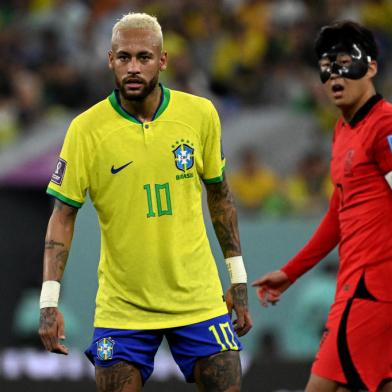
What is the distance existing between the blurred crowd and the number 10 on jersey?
20.9 feet

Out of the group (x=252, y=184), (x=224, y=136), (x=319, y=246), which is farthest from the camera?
(x=224, y=136)

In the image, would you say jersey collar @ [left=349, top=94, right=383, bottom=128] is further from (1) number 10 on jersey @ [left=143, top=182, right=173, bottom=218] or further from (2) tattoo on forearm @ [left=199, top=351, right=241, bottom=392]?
(2) tattoo on forearm @ [left=199, top=351, right=241, bottom=392]

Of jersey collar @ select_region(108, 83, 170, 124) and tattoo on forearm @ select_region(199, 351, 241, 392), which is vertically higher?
jersey collar @ select_region(108, 83, 170, 124)

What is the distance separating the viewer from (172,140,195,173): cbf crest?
6363 millimetres

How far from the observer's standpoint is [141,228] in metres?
6.32

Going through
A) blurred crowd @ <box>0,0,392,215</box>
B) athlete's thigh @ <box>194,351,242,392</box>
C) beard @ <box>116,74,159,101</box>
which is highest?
blurred crowd @ <box>0,0,392,215</box>

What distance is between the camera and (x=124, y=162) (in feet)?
20.7

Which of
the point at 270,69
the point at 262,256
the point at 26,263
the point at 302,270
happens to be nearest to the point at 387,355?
the point at 302,270

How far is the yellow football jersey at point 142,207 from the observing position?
249 inches

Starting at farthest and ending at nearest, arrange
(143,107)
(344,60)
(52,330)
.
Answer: (344,60) → (143,107) → (52,330)

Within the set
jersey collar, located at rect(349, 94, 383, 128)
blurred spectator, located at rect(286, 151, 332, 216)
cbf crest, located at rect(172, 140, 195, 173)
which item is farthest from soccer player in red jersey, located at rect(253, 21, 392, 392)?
blurred spectator, located at rect(286, 151, 332, 216)

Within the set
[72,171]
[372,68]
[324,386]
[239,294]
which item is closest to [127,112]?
[72,171]

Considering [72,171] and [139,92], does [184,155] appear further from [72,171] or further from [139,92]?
[72,171]

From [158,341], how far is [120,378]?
292mm
